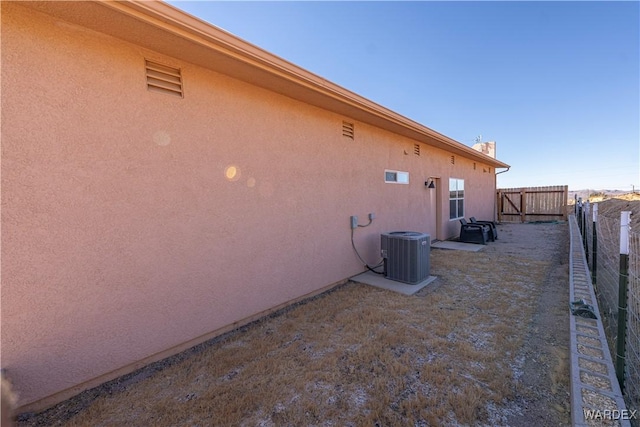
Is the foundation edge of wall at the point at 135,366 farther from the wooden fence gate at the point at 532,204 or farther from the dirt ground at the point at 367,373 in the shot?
the wooden fence gate at the point at 532,204

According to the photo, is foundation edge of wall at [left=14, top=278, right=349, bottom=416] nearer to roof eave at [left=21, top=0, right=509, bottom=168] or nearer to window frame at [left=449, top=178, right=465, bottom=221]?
roof eave at [left=21, top=0, right=509, bottom=168]

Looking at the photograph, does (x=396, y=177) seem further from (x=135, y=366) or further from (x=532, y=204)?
(x=532, y=204)

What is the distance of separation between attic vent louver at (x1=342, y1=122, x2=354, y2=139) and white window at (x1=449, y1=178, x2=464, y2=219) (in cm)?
571

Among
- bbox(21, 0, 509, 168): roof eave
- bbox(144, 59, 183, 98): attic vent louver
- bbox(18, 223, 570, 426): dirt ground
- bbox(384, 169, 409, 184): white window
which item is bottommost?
bbox(18, 223, 570, 426): dirt ground

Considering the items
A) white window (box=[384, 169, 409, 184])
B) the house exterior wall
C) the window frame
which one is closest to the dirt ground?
the house exterior wall

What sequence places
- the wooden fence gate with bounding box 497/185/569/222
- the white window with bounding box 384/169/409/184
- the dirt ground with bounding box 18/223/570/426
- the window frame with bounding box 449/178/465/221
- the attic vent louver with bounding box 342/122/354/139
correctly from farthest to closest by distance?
the wooden fence gate with bounding box 497/185/569/222 < the window frame with bounding box 449/178/465/221 < the white window with bounding box 384/169/409/184 < the attic vent louver with bounding box 342/122/354/139 < the dirt ground with bounding box 18/223/570/426

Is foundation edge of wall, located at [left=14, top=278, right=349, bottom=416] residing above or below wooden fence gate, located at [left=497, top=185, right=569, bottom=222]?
below

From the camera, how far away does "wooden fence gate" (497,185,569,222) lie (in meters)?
13.5

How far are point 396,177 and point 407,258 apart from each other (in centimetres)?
247

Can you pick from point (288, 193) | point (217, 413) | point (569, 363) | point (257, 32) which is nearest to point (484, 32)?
point (257, 32)

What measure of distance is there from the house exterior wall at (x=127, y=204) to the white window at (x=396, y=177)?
2566 millimetres

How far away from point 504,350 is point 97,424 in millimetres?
3677

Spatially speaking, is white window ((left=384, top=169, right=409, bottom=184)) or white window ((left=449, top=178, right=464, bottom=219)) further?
white window ((left=449, top=178, right=464, bottom=219))

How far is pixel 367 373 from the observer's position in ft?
7.34
